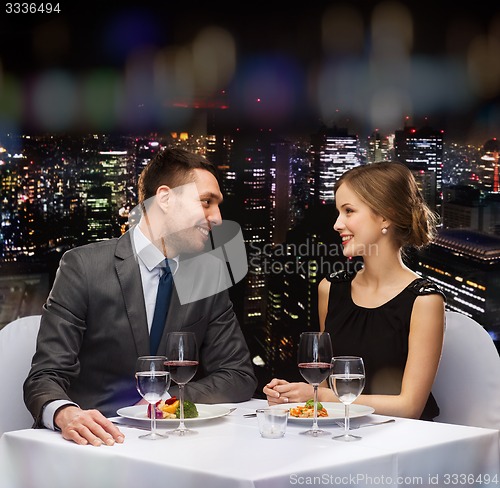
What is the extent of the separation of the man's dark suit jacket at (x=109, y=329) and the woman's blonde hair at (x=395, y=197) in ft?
2.14

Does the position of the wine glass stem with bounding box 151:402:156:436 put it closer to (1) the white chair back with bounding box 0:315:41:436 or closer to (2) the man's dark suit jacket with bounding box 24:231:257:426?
(2) the man's dark suit jacket with bounding box 24:231:257:426

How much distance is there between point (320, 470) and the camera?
158cm

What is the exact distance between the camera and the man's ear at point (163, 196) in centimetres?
276

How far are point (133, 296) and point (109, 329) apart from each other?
0.39 feet

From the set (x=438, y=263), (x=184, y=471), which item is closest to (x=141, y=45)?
(x=438, y=263)

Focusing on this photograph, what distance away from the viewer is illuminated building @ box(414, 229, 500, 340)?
4.51m

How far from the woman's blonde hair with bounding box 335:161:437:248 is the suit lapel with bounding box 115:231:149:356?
78 cm

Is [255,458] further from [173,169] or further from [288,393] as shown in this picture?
[173,169]

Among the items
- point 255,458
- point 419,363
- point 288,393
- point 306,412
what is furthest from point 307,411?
point 419,363

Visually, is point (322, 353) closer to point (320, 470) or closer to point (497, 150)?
point (320, 470)

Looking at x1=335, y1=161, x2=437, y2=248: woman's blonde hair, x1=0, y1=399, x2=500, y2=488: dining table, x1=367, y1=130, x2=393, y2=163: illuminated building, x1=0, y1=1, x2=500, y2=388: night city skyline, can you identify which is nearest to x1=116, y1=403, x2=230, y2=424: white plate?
x1=0, y1=399, x2=500, y2=488: dining table

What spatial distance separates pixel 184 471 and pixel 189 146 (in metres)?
3.23

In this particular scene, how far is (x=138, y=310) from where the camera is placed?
2498 mm

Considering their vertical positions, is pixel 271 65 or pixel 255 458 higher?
pixel 271 65
